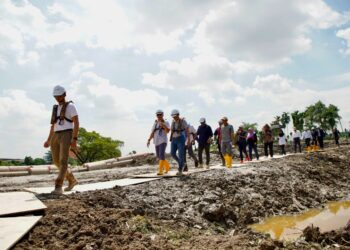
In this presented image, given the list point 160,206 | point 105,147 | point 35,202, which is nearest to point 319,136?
point 160,206

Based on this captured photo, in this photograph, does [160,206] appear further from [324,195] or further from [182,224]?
[324,195]

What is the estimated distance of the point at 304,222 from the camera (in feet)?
29.0

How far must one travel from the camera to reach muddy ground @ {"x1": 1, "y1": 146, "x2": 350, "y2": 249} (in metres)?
4.53

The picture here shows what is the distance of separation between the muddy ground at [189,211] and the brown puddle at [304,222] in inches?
11.3

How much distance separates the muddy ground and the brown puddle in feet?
0.94

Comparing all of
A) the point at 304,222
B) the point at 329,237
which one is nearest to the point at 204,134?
the point at 304,222

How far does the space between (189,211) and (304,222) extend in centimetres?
316

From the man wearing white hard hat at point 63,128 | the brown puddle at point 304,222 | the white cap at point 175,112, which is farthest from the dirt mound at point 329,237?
the white cap at point 175,112

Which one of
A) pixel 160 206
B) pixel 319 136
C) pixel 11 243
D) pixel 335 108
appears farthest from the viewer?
pixel 335 108

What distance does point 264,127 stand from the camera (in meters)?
19.7

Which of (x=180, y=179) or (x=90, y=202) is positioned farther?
(x=180, y=179)

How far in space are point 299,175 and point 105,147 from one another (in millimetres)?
48710

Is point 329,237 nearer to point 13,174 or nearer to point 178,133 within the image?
point 178,133

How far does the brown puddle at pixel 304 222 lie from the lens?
7528mm
